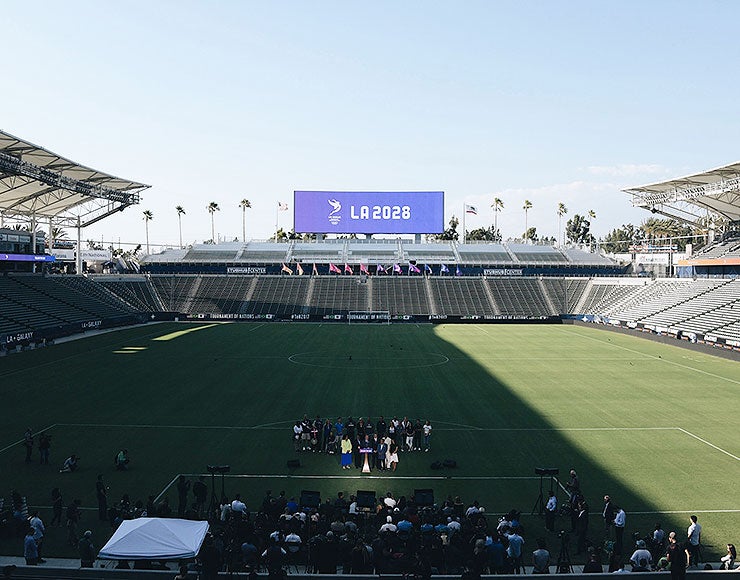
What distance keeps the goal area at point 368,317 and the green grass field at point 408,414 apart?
93.4 feet

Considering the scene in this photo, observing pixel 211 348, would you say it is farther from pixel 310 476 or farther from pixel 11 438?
pixel 310 476

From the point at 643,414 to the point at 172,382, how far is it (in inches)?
1172

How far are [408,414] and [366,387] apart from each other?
772cm

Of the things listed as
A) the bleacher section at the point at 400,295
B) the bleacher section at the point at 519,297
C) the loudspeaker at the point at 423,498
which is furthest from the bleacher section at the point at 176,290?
the loudspeaker at the point at 423,498

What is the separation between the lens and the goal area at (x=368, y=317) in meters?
89.6

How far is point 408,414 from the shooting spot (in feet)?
107

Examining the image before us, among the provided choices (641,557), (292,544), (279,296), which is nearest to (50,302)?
(279,296)

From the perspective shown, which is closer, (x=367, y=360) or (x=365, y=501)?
(x=365, y=501)

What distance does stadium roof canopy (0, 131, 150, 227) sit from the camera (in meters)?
55.1

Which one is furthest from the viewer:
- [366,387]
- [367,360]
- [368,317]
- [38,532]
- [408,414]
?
[368,317]

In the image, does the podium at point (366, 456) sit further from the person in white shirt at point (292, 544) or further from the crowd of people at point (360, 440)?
the person in white shirt at point (292, 544)

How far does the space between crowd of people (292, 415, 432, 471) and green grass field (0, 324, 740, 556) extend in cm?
82

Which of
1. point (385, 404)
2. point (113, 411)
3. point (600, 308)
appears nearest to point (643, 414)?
point (385, 404)

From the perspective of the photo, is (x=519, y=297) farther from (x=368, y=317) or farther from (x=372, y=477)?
(x=372, y=477)
